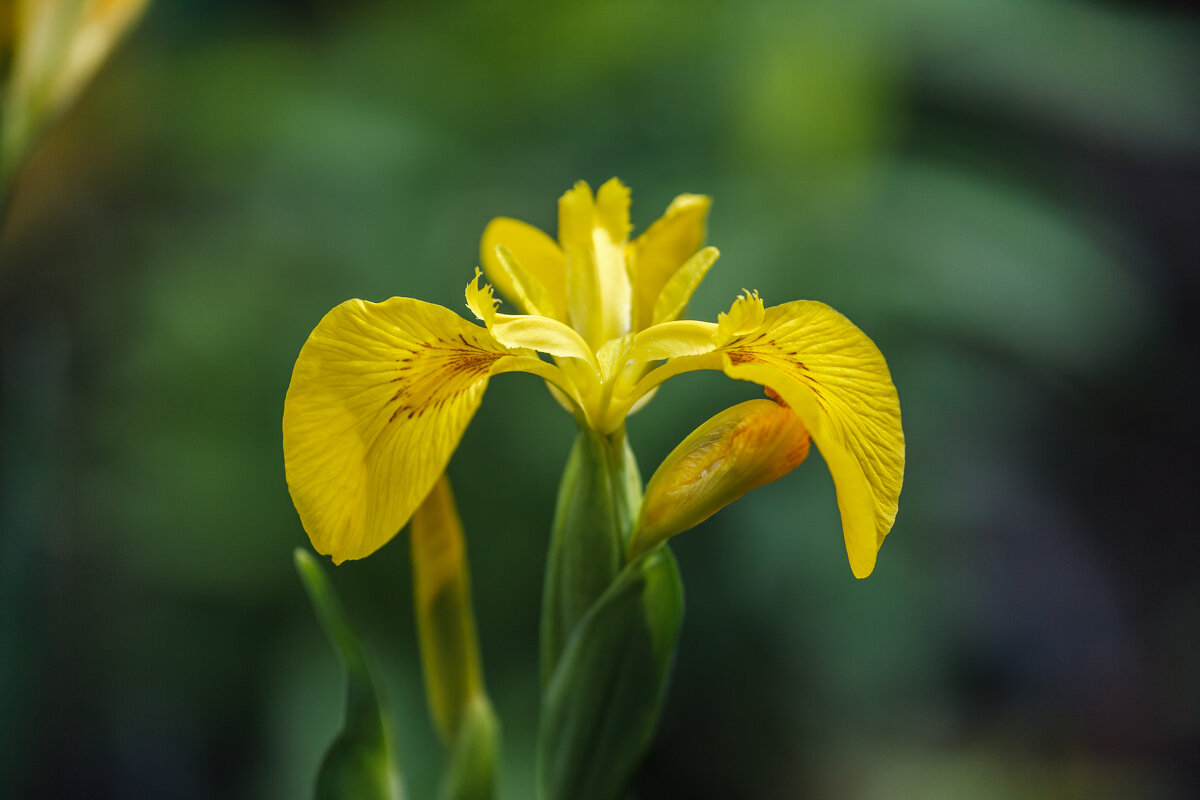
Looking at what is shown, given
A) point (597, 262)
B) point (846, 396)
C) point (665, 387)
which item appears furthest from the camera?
point (665, 387)

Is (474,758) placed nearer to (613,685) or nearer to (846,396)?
(613,685)

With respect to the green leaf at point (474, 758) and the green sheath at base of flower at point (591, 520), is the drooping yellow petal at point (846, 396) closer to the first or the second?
the green sheath at base of flower at point (591, 520)

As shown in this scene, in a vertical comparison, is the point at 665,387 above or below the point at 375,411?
below

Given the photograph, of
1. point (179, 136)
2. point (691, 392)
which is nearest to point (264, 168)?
point (179, 136)

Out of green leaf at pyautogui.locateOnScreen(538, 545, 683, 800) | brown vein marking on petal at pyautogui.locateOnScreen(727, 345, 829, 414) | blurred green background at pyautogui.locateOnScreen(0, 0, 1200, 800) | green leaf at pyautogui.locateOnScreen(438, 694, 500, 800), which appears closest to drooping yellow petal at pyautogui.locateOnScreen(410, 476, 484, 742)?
green leaf at pyautogui.locateOnScreen(438, 694, 500, 800)

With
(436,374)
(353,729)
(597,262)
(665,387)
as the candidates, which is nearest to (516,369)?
(436,374)
